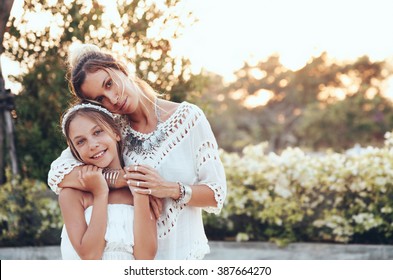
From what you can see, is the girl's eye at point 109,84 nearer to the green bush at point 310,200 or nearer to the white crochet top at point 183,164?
the white crochet top at point 183,164

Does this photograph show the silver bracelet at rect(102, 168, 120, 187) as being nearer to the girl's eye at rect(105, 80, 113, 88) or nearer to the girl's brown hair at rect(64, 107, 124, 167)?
the girl's brown hair at rect(64, 107, 124, 167)

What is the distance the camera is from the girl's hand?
2.17 m

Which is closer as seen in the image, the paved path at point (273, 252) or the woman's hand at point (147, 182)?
the woman's hand at point (147, 182)

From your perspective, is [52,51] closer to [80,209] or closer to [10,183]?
[10,183]

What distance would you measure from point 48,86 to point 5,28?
558 mm

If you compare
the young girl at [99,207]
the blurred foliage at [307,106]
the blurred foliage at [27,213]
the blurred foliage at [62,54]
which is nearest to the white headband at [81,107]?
the young girl at [99,207]


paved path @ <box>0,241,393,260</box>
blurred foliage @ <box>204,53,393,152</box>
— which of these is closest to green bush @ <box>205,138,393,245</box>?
paved path @ <box>0,241,393,260</box>

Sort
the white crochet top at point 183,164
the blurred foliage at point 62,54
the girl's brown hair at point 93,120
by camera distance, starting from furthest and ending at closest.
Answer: the blurred foliage at point 62,54 → the white crochet top at point 183,164 → the girl's brown hair at point 93,120

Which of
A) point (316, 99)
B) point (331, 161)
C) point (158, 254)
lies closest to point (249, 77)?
point (316, 99)

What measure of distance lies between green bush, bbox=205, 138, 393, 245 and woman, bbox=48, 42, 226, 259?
2.31 meters

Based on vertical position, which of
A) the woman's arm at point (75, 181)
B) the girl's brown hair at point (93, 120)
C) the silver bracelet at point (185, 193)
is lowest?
the silver bracelet at point (185, 193)

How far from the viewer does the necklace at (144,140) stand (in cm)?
238

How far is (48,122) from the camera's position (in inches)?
179

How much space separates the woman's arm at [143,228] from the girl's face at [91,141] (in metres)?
0.19
